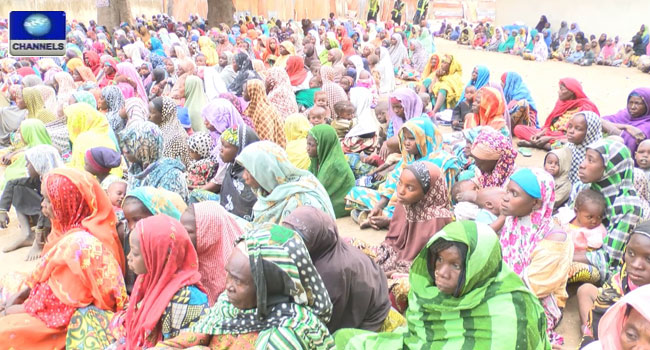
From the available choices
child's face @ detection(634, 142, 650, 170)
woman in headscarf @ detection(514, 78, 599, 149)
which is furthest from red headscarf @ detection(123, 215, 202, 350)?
woman in headscarf @ detection(514, 78, 599, 149)

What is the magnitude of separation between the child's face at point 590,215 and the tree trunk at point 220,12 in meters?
16.8

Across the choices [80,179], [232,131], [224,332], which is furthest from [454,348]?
[232,131]

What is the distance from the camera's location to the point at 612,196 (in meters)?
4.00

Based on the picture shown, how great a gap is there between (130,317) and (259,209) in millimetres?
1480

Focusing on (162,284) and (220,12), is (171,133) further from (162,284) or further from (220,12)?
(220,12)

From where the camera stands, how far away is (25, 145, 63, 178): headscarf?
4.89 metres

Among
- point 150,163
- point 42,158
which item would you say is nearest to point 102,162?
point 150,163

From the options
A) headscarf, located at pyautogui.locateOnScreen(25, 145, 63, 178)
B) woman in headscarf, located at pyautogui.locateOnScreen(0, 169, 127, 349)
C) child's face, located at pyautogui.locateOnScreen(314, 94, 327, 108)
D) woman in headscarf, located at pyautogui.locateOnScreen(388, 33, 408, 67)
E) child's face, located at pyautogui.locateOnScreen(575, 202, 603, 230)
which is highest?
woman in headscarf, located at pyautogui.locateOnScreen(388, 33, 408, 67)

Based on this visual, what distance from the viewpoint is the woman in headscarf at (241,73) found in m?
9.30

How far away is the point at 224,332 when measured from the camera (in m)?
2.54

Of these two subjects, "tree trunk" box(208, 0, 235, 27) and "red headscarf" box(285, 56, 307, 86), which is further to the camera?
"tree trunk" box(208, 0, 235, 27)

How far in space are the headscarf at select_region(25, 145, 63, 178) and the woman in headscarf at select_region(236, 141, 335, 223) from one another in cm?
194

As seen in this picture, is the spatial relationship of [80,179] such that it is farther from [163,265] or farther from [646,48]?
[646,48]

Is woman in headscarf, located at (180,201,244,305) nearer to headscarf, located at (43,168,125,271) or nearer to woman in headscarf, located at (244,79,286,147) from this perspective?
headscarf, located at (43,168,125,271)
